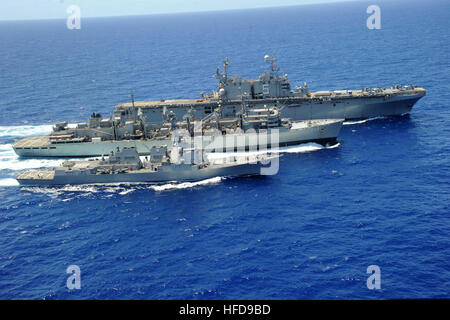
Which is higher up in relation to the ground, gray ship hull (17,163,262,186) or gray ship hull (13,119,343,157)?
gray ship hull (13,119,343,157)

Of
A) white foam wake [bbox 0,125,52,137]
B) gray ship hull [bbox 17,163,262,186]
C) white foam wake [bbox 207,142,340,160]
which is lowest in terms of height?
gray ship hull [bbox 17,163,262,186]

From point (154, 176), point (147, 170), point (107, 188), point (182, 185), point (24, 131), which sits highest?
point (24, 131)

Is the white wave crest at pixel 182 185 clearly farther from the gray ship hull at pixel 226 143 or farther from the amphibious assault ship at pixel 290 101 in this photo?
the amphibious assault ship at pixel 290 101

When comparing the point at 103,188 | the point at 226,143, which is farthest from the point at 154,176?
the point at 226,143

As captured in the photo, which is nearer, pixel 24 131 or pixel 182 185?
pixel 182 185

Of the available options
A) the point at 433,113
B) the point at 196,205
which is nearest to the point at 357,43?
the point at 433,113

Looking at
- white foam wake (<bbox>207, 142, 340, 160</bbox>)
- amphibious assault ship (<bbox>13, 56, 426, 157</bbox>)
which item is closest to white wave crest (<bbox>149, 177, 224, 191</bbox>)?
white foam wake (<bbox>207, 142, 340, 160</bbox>)

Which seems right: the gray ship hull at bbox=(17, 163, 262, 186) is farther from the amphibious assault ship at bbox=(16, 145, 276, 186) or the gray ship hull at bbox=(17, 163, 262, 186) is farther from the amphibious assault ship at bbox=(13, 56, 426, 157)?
the amphibious assault ship at bbox=(13, 56, 426, 157)

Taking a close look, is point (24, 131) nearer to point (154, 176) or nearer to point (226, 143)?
point (154, 176)
